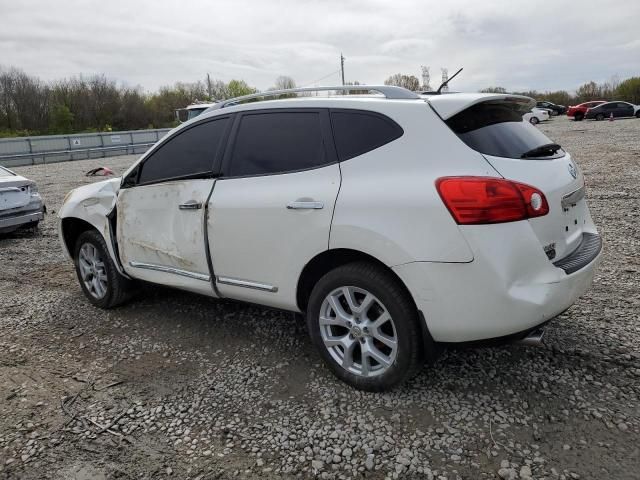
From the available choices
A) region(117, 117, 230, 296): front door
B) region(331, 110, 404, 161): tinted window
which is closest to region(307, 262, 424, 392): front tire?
region(331, 110, 404, 161): tinted window

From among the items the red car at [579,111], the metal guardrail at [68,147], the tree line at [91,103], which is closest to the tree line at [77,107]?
the tree line at [91,103]

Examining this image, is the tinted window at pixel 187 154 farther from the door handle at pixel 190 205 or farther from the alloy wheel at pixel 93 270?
the alloy wheel at pixel 93 270

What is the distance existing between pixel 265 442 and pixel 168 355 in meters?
1.38

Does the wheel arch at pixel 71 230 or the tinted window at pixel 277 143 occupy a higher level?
the tinted window at pixel 277 143

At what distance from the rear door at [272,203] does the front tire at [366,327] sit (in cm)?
23

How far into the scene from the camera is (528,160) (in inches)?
109

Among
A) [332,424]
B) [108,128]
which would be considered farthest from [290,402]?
[108,128]

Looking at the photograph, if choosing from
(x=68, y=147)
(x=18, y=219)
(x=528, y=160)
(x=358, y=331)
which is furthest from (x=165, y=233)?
(x=68, y=147)

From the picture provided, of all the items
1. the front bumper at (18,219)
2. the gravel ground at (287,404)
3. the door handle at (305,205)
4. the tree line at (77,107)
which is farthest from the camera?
the tree line at (77,107)

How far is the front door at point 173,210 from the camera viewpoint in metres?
3.67

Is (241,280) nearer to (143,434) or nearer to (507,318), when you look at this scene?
(143,434)

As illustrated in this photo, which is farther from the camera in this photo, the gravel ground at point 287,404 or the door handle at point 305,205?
the door handle at point 305,205

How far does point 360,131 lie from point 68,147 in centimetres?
3078

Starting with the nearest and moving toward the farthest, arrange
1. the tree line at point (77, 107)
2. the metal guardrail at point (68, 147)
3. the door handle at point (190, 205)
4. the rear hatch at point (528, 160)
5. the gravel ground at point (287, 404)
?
the gravel ground at point (287, 404)
the rear hatch at point (528, 160)
the door handle at point (190, 205)
the metal guardrail at point (68, 147)
the tree line at point (77, 107)
